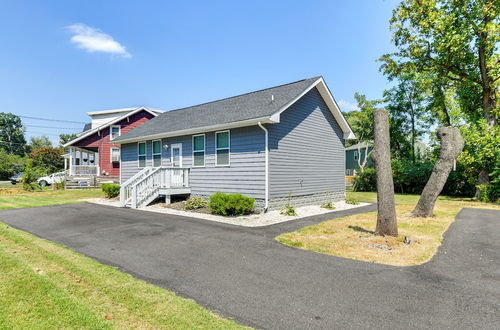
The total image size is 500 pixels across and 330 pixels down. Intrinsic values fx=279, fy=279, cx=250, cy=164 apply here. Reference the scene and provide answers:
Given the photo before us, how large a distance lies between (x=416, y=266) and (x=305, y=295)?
2.72m

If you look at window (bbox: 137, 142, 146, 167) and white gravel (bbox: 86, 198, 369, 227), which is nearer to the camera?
white gravel (bbox: 86, 198, 369, 227)

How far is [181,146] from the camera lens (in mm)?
15336

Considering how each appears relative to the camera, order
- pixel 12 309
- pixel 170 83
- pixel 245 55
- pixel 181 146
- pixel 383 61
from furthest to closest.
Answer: pixel 170 83 → pixel 383 61 → pixel 245 55 → pixel 181 146 → pixel 12 309

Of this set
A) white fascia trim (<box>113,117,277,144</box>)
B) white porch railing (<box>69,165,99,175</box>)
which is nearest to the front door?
white fascia trim (<box>113,117,277,144</box>)

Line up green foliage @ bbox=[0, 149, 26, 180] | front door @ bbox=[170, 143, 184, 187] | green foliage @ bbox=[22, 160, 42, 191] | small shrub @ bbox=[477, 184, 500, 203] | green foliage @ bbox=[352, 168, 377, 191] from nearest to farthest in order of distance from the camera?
front door @ bbox=[170, 143, 184, 187] < small shrub @ bbox=[477, 184, 500, 203] < green foliage @ bbox=[22, 160, 42, 191] < green foliage @ bbox=[352, 168, 377, 191] < green foliage @ bbox=[0, 149, 26, 180]

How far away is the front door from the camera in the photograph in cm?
1460

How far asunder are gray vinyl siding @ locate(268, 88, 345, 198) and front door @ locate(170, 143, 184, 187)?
538cm

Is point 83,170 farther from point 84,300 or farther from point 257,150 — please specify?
point 84,300

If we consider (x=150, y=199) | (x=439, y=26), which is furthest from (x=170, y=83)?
(x=439, y=26)

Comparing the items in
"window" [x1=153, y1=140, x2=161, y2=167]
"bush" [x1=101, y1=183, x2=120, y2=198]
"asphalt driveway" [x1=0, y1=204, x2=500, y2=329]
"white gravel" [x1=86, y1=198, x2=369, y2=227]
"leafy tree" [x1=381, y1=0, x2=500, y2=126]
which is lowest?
"white gravel" [x1=86, y1=198, x2=369, y2=227]

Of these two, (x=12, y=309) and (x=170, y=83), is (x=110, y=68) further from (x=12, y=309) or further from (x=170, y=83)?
(x=12, y=309)

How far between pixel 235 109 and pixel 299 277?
432 inches

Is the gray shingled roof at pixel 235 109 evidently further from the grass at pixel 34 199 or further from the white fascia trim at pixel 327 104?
the grass at pixel 34 199

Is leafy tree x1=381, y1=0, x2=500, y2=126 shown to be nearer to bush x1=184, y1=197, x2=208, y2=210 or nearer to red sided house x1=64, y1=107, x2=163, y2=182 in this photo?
bush x1=184, y1=197, x2=208, y2=210
